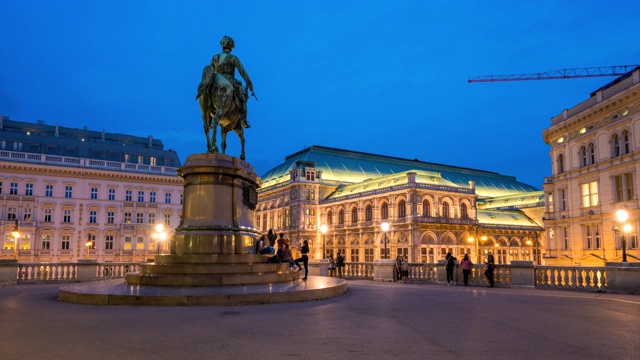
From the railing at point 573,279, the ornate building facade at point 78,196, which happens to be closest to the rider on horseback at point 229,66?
the railing at point 573,279

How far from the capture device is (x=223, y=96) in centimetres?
1886

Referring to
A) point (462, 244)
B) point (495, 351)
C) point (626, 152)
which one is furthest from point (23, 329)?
point (462, 244)

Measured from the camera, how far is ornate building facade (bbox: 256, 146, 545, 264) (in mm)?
71375

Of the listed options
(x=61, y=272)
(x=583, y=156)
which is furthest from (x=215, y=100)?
(x=583, y=156)

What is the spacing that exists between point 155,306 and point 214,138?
24.9 ft

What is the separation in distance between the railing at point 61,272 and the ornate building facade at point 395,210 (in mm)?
35775

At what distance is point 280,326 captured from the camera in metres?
10.3

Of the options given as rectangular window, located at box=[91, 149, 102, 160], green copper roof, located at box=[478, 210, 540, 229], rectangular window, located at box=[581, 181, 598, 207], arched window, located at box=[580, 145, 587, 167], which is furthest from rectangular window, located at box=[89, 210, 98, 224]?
arched window, located at box=[580, 145, 587, 167]

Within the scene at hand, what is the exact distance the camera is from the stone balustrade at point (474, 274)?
2033 centimetres

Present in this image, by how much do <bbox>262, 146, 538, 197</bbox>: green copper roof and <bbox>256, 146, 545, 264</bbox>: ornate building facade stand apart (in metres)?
0.22

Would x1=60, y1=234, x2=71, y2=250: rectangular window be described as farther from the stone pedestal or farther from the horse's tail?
the horse's tail

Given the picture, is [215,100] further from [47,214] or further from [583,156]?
[47,214]

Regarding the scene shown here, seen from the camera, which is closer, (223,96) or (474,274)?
(223,96)

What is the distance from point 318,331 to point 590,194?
4417 centimetres
